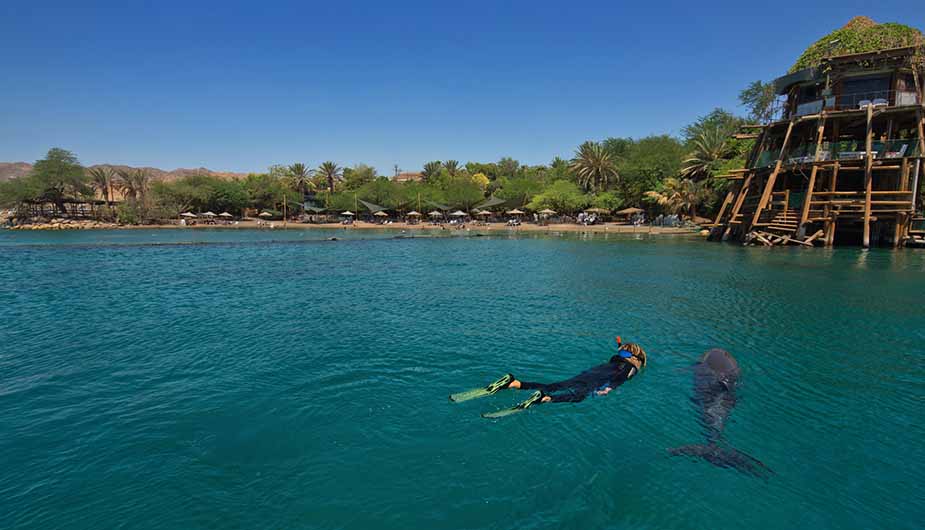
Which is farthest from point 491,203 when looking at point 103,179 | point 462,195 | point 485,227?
point 103,179

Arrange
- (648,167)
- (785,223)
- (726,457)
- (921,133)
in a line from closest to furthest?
1. (726,457)
2. (921,133)
3. (785,223)
4. (648,167)

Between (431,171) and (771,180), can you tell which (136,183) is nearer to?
(431,171)

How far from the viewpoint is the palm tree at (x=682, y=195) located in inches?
2135

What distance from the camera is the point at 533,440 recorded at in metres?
6.93

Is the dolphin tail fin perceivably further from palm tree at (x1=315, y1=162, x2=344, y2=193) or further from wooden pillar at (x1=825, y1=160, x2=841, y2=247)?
palm tree at (x1=315, y1=162, x2=344, y2=193)

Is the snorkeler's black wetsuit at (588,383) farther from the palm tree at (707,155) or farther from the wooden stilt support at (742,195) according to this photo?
the palm tree at (707,155)

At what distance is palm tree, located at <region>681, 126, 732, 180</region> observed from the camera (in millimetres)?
53344

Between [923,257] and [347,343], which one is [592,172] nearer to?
[923,257]

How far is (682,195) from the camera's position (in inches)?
2192

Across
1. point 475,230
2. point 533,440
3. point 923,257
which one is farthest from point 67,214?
point 923,257

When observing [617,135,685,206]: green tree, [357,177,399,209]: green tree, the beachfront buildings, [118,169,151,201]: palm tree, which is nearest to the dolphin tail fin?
the beachfront buildings

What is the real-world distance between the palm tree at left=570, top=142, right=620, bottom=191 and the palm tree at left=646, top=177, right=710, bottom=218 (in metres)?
11.8

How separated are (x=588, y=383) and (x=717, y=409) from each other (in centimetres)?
221

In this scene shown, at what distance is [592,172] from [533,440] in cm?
Answer: 6871
